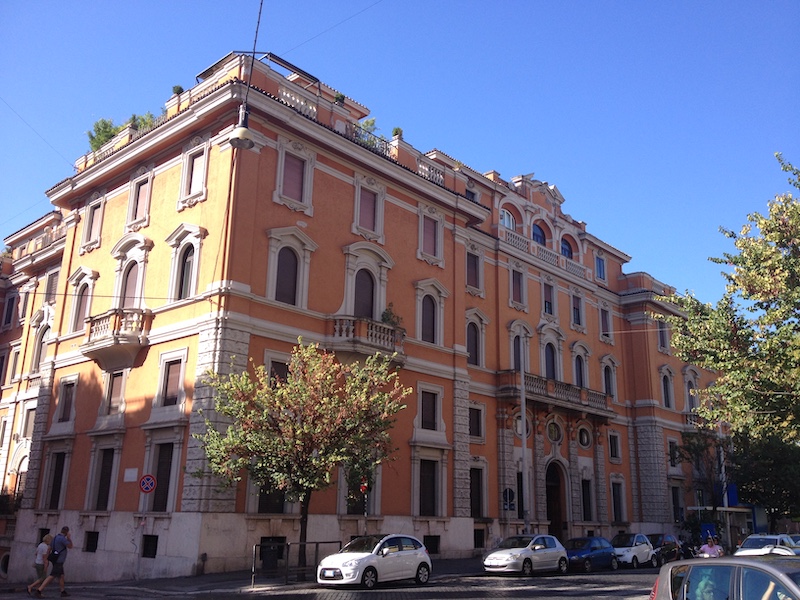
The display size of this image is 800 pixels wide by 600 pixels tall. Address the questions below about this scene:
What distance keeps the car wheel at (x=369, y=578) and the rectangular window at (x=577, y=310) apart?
82.4 ft

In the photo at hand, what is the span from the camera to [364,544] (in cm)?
1934

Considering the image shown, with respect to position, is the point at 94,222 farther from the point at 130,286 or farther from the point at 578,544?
the point at 578,544

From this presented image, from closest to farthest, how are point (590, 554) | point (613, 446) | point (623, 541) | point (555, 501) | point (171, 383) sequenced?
point (171, 383)
point (590, 554)
point (623, 541)
point (555, 501)
point (613, 446)

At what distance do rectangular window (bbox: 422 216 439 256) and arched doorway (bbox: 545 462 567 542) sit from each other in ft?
41.9

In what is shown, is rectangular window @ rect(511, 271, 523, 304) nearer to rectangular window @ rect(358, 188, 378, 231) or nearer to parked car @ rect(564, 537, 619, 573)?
rectangular window @ rect(358, 188, 378, 231)

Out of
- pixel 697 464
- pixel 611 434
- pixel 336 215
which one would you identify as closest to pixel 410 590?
pixel 336 215

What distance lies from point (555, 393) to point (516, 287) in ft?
18.0

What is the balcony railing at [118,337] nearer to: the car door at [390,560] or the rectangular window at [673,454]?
the car door at [390,560]

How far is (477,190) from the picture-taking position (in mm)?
36812

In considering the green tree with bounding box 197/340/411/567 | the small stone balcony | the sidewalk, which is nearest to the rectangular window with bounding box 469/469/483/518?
the small stone balcony

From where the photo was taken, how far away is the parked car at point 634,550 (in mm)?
28469

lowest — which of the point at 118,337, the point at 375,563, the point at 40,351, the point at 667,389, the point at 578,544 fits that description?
the point at 375,563

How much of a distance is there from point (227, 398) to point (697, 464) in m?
30.9

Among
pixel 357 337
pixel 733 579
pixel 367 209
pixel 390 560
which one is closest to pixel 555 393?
pixel 367 209
